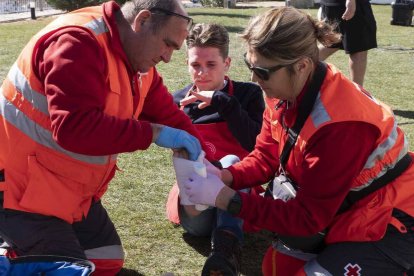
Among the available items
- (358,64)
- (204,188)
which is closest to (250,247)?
(204,188)

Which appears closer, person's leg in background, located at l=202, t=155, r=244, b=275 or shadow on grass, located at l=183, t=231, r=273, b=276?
person's leg in background, located at l=202, t=155, r=244, b=275

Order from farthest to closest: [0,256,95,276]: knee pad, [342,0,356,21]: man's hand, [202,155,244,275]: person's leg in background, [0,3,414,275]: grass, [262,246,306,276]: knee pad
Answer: [342,0,356,21]: man's hand → [0,3,414,275]: grass → [262,246,306,276]: knee pad → [202,155,244,275]: person's leg in background → [0,256,95,276]: knee pad

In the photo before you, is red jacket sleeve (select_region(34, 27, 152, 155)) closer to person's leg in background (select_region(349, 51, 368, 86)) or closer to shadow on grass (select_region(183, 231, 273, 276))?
shadow on grass (select_region(183, 231, 273, 276))

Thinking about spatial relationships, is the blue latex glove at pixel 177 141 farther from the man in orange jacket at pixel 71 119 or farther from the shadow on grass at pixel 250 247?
the shadow on grass at pixel 250 247

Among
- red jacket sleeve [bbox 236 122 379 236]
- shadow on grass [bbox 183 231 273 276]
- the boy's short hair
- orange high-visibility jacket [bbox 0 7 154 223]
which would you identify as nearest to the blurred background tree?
the boy's short hair

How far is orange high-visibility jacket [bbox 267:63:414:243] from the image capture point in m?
2.26

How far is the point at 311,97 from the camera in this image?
2320 millimetres

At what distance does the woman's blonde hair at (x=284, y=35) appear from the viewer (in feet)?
7.31

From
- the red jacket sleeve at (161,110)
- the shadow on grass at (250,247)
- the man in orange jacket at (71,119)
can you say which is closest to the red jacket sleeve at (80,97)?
the man in orange jacket at (71,119)

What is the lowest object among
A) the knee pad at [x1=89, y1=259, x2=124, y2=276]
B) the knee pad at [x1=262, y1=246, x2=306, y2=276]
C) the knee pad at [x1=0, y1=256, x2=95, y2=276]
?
the knee pad at [x1=89, y1=259, x2=124, y2=276]

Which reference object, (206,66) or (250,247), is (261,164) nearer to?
(250,247)

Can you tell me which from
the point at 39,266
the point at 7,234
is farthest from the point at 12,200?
the point at 39,266

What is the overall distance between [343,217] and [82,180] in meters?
1.12

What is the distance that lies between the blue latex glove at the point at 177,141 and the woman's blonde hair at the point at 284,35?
17.8 inches
